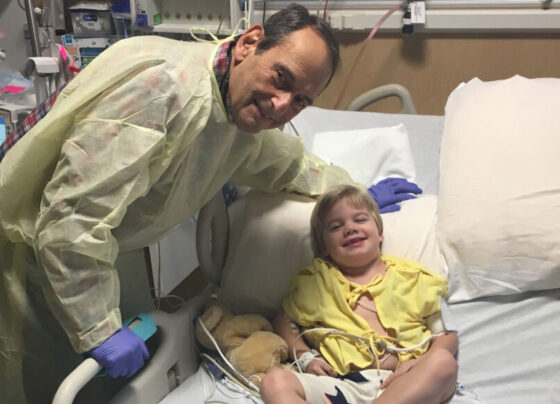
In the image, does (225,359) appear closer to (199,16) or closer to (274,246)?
(274,246)

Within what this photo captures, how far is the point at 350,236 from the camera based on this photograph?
61.7 inches

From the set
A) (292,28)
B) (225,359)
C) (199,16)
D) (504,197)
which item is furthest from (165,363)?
(199,16)

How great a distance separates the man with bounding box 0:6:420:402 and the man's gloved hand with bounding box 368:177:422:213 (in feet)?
2.07

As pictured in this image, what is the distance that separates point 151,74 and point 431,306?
3.18 ft

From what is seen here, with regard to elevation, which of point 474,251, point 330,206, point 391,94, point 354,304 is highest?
point 391,94

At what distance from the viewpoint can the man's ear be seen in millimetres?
1251

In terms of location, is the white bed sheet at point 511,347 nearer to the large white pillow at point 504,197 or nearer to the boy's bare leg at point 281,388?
the large white pillow at point 504,197

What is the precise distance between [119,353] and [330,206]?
2.49ft

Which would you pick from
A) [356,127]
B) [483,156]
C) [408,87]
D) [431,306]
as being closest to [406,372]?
[431,306]

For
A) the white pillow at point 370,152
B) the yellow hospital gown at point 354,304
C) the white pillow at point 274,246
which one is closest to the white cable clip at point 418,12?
the white pillow at point 370,152

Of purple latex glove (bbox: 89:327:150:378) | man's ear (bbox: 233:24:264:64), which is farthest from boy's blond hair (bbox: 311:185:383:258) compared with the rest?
Answer: purple latex glove (bbox: 89:327:150:378)

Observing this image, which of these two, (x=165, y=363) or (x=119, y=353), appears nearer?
(x=119, y=353)

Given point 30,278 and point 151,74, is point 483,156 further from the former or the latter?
point 30,278

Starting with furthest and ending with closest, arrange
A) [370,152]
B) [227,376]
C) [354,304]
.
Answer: [370,152] → [354,304] → [227,376]
